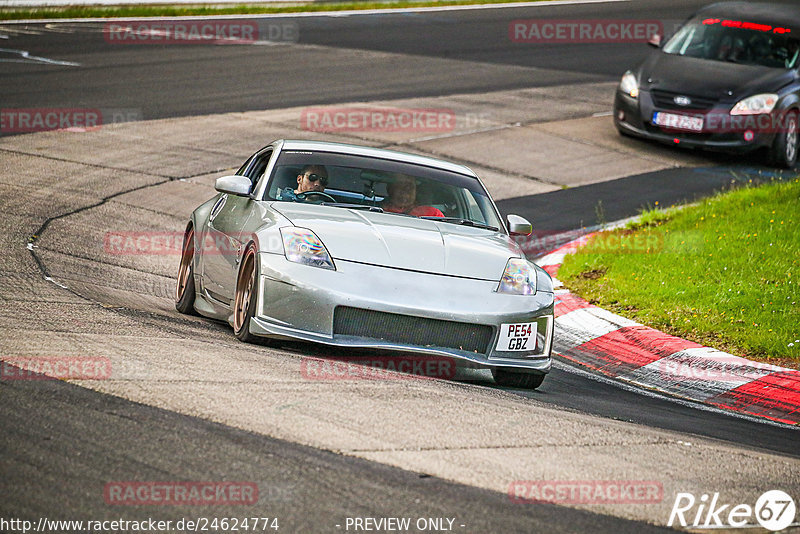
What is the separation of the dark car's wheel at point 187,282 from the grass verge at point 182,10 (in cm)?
1759

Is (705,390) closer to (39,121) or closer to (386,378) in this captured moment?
(386,378)

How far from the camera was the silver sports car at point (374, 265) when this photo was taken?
6.57 m

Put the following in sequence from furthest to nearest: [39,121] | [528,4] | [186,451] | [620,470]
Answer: [528,4] < [39,121] < [620,470] < [186,451]

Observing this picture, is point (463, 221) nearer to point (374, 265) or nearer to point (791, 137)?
point (374, 265)

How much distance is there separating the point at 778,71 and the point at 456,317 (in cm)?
1143

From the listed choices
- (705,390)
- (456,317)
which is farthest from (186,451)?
(705,390)

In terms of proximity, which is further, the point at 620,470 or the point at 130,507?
the point at 620,470

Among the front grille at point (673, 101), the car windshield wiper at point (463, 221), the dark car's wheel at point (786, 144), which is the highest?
the car windshield wiper at point (463, 221)

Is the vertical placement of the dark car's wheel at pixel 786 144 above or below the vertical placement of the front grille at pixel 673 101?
below

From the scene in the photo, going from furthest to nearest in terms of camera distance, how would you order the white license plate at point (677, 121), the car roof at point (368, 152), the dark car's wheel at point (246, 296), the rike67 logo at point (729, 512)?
the white license plate at point (677, 121) → the car roof at point (368, 152) → the dark car's wheel at point (246, 296) → the rike67 logo at point (729, 512)

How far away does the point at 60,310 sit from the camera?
695 cm

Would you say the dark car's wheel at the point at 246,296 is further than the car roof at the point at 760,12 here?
No

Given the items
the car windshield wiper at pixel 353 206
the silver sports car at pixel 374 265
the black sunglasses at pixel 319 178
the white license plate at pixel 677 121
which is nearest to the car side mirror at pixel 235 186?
the silver sports car at pixel 374 265

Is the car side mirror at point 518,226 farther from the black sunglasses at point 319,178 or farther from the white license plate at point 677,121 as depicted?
the white license plate at point 677,121
